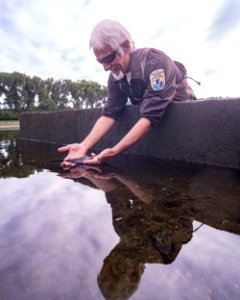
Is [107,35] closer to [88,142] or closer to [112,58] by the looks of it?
[112,58]

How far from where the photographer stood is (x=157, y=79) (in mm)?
1954

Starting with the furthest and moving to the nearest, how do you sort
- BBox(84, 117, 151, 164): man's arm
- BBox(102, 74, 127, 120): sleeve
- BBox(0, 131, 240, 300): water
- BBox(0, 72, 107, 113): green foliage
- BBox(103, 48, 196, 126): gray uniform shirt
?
BBox(0, 72, 107, 113): green foliage, BBox(102, 74, 127, 120): sleeve, BBox(103, 48, 196, 126): gray uniform shirt, BBox(84, 117, 151, 164): man's arm, BBox(0, 131, 240, 300): water

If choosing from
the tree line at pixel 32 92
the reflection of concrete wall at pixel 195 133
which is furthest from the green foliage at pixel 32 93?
the reflection of concrete wall at pixel 195 133

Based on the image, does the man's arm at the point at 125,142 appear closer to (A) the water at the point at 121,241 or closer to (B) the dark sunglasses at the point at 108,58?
(A) the water at the point at 121,241

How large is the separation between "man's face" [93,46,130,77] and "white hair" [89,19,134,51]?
3 cm

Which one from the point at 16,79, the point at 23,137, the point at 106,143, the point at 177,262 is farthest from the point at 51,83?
the point at 177,262

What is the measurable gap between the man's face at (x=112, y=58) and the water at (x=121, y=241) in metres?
1.08

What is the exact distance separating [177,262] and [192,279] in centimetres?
7

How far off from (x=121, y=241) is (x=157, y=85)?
1467 mm

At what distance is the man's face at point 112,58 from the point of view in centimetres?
197

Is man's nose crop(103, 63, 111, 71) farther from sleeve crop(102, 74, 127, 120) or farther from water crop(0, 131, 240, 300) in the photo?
water crop(0, 131, 240, 300)

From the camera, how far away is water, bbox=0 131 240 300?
0.56 m

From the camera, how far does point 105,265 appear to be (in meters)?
0.64

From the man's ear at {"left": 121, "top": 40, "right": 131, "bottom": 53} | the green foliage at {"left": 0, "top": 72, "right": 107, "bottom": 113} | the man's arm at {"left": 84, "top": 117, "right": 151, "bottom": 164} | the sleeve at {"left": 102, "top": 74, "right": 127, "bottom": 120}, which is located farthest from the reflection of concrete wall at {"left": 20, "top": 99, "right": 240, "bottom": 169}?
the green foliage at {"left": 0, "top": 72, "right": 107, "bottom": 113}
